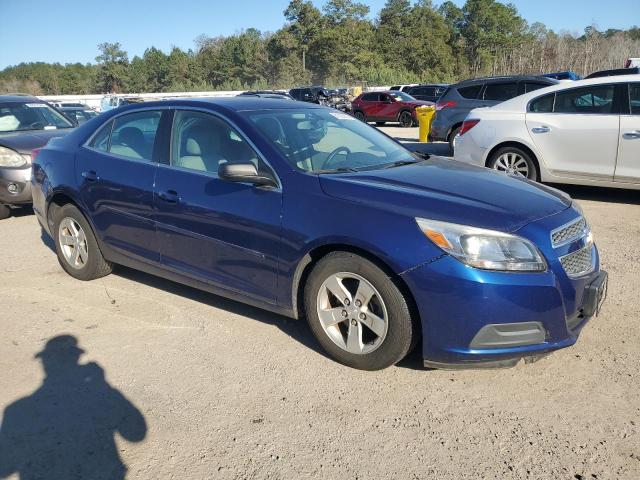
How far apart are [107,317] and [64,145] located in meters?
1.78

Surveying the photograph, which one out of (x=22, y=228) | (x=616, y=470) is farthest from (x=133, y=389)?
(x=22, y=228)

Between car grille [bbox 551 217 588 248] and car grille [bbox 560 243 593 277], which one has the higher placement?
car grille [bbox 551 217 588 248]

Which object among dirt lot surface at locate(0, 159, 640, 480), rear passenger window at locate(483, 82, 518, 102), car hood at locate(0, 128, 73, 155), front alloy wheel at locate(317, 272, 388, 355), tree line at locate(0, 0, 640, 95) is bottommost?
dirt lot surface at locate(0, 159, 640, 480)

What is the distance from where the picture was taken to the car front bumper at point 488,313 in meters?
2.82

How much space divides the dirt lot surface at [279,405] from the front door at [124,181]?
615 mm

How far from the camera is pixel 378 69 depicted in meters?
68.2

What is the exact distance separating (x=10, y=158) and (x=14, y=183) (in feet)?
1.14

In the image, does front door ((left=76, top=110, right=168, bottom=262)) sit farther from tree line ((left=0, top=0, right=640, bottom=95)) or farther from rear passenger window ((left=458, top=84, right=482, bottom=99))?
tree line ((left=0, top=0, right=640, bottom=95))

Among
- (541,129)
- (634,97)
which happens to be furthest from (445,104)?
(634,97)

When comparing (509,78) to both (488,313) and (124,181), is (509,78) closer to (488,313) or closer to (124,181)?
(124,181)

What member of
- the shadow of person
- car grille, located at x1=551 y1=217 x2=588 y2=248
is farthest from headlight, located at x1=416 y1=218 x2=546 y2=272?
the shadow of person

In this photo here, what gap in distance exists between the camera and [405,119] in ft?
76.3

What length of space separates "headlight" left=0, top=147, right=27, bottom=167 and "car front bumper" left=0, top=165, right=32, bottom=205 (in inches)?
2.7

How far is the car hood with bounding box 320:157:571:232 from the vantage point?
118 inches
